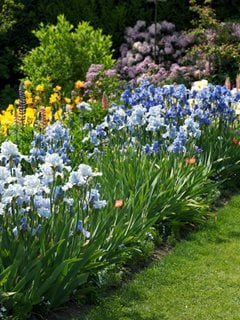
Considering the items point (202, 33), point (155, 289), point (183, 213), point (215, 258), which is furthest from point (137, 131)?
point (202, 33)

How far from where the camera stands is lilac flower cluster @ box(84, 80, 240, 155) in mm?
6243

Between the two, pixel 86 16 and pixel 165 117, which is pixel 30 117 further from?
pixel 86 16

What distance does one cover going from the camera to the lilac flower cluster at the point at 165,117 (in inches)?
246

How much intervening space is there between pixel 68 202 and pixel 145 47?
345 inches

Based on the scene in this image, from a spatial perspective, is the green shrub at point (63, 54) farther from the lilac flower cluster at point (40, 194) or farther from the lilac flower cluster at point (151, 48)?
the lilac flower cluster at point (40, 194)

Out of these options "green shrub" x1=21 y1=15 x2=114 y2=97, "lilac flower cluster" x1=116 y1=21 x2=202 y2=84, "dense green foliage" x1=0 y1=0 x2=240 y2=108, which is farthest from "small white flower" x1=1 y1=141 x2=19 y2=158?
"dense green foliage" x1=0 y1=0 x2=240 y2=108

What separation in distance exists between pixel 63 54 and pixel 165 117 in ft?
14.2

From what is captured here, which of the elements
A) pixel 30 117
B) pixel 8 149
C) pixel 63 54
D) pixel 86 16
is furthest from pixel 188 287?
pixel 86 16

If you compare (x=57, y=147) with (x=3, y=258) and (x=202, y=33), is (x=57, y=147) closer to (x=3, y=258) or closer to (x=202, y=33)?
(x=3, y=258)

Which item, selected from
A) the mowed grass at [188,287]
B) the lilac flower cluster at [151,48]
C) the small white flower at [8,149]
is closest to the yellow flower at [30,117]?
the mowed grass at [188,287]

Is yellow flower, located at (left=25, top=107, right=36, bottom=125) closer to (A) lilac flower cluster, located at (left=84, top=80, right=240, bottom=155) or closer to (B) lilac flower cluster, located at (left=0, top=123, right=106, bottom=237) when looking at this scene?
(A) lilac flower cluster, located at (left=84, top=80, right=240, bottom=155)

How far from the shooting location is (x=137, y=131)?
6543 mm

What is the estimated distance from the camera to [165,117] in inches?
267

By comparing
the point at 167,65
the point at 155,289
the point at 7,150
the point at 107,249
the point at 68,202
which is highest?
the point at 167,65
